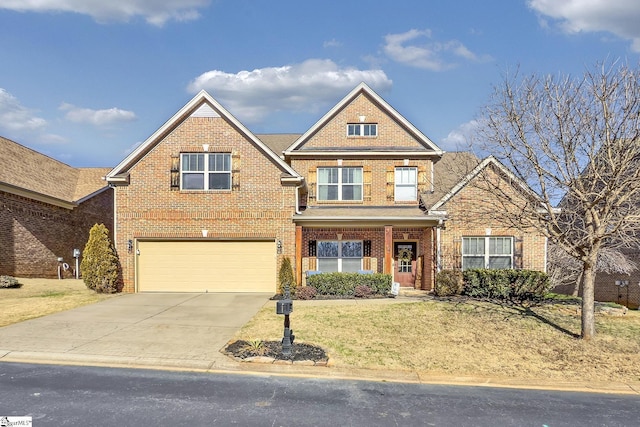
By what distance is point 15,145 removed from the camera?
917 inches

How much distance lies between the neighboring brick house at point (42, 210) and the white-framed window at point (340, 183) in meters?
14.0

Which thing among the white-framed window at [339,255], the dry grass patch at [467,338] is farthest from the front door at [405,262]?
the dry grass patch at [467,338]

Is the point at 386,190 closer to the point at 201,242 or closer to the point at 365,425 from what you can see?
the point at 201,242

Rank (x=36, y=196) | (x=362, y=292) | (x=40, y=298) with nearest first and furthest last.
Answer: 1. (x=40, y=298)
2. (x=362, y=292)
3. (x=36, y=196)

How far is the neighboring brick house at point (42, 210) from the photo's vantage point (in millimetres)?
19250

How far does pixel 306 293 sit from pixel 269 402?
9215mm

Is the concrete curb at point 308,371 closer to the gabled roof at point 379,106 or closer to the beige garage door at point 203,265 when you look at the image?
the beige garage door at point 203,265

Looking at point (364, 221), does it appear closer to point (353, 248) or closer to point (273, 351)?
point (353, 248)

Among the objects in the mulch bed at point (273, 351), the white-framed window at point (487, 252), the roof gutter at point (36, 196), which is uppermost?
the roof gutter at point (36, 196)

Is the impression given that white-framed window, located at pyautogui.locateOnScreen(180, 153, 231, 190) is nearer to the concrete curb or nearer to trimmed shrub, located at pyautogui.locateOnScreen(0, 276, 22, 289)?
trimmed shrub, located at pyautogui.locateOnScreen(0, 276, 22, 289)

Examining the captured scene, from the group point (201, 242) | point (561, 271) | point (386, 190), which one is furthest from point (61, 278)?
point (561, 271)

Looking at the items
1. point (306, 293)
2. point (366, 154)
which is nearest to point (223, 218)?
point (306, 293)

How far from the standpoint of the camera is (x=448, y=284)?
15.8m

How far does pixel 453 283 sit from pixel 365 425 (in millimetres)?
11128
